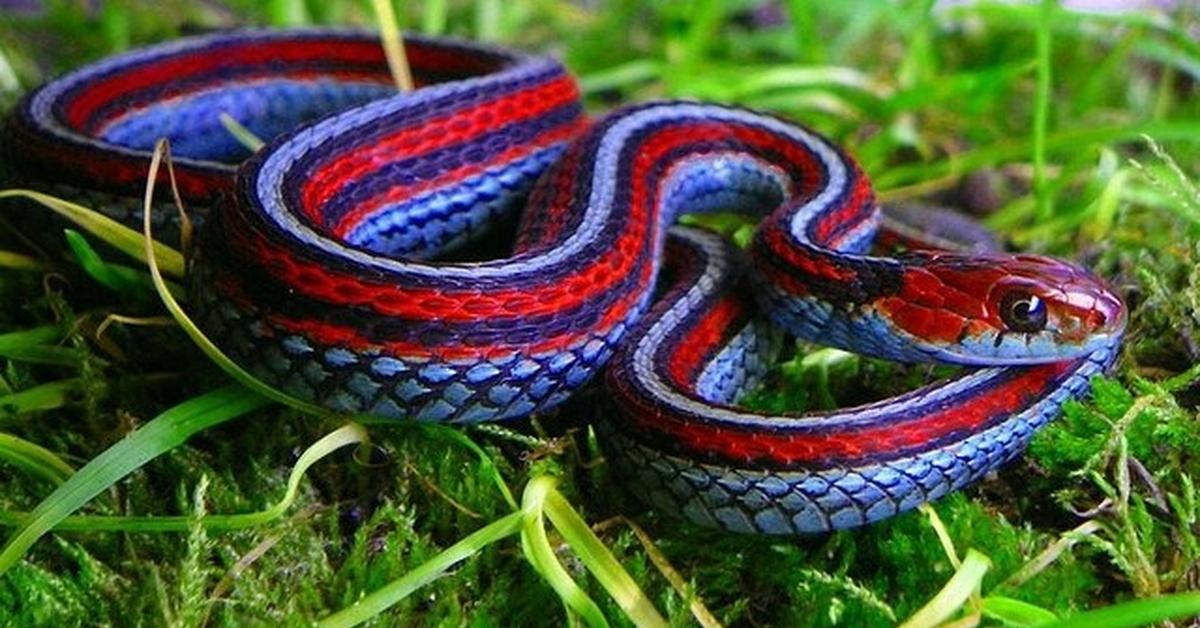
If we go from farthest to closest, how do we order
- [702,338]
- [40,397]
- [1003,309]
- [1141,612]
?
[702,338], [40,397], [1003,309], [1141,612]

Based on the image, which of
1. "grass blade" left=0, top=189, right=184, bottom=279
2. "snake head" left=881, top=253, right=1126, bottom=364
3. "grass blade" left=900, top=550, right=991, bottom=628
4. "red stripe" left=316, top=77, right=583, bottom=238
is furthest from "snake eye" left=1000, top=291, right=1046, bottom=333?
"grass blade" left=0, top=189, right=184, bottom=279

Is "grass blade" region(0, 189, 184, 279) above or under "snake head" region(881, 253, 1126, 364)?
above

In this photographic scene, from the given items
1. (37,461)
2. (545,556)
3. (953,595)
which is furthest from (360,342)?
(953,595)

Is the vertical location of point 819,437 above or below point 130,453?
below

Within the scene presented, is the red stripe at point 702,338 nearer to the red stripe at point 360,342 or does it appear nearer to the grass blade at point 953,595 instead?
the red stripe at point 360,342

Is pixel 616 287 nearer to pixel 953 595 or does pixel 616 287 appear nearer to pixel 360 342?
pixel 360 342

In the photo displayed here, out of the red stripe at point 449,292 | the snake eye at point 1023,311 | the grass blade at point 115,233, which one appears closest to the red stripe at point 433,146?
the red stripe at point 449,292

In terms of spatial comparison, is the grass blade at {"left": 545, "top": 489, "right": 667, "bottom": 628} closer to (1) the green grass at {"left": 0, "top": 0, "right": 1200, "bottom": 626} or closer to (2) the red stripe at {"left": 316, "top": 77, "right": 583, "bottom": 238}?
(1) the green grass at {"left": 0, "top": 0, "right": 1200, "bottom": 626}
